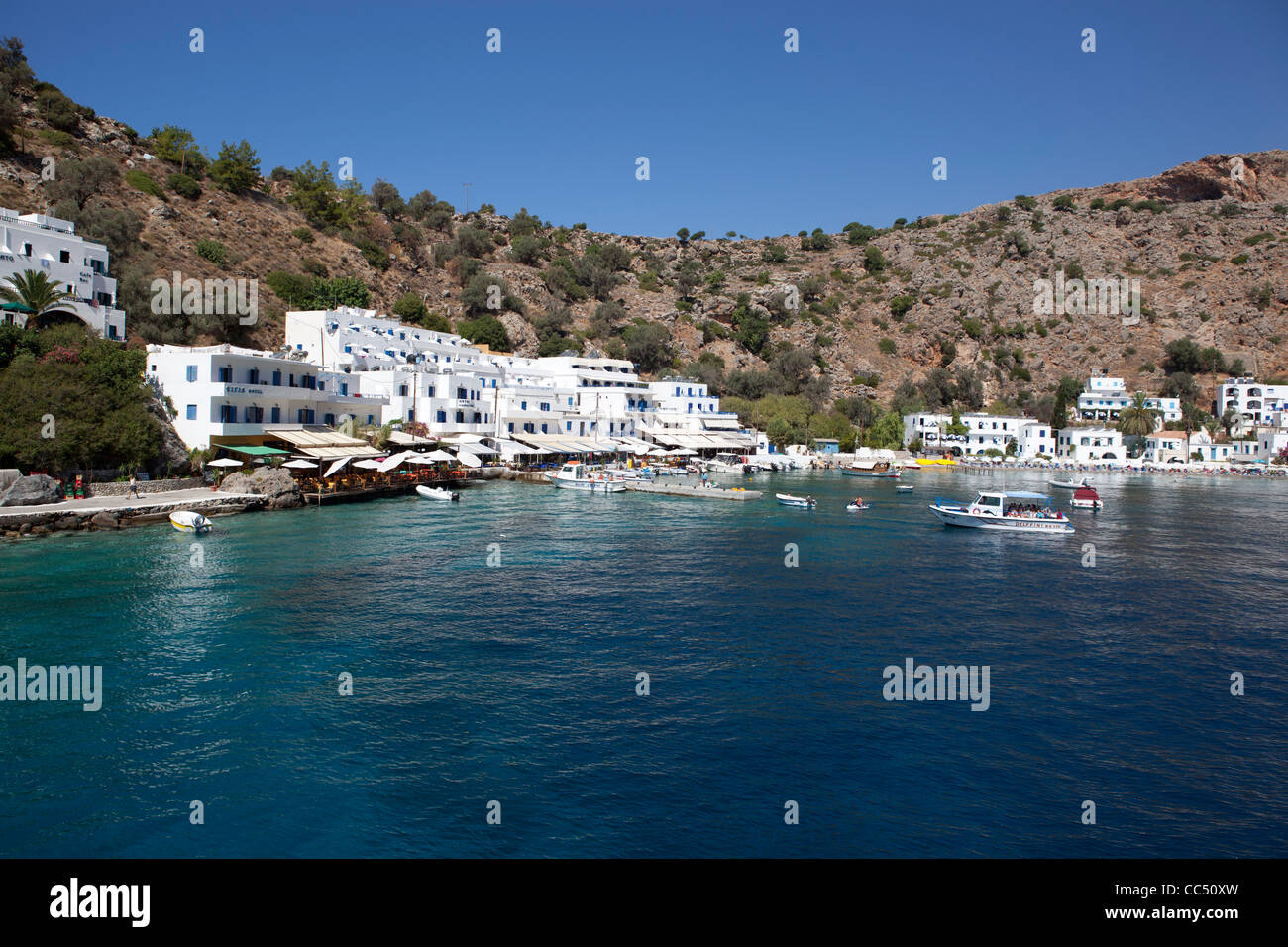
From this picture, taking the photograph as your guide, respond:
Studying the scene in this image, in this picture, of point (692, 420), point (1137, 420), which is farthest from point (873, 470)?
point (1137, 420)

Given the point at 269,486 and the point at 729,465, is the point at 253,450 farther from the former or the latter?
the point at 729,465

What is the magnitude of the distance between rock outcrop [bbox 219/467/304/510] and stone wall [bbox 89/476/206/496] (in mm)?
1655

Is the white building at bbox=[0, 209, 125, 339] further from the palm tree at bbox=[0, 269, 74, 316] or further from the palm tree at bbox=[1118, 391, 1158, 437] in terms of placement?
the palm tree at bbox=[1118, 391, 1158, 437]

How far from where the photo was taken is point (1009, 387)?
135375 mm

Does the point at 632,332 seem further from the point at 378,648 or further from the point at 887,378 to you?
the point at 378,648

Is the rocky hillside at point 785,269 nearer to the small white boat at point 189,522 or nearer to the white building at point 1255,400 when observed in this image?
the white building at point 1255,400

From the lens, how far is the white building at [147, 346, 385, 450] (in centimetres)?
4356

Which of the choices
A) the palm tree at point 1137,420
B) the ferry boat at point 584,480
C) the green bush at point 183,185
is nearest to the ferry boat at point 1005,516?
the ferry boat at point 584,480

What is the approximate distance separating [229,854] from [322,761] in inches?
125

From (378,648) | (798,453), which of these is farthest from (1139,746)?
(798,453)

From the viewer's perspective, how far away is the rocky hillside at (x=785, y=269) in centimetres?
7981

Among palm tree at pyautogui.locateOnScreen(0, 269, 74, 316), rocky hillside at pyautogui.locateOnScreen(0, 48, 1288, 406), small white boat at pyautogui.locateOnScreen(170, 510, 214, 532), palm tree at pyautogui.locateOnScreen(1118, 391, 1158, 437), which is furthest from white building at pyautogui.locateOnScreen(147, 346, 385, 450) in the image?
palm tree at pyautogui.locateOnScreen(1118, 391, 1158, 437)

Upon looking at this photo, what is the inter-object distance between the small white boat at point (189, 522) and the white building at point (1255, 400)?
139 meters

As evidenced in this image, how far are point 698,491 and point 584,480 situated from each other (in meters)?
8.86
